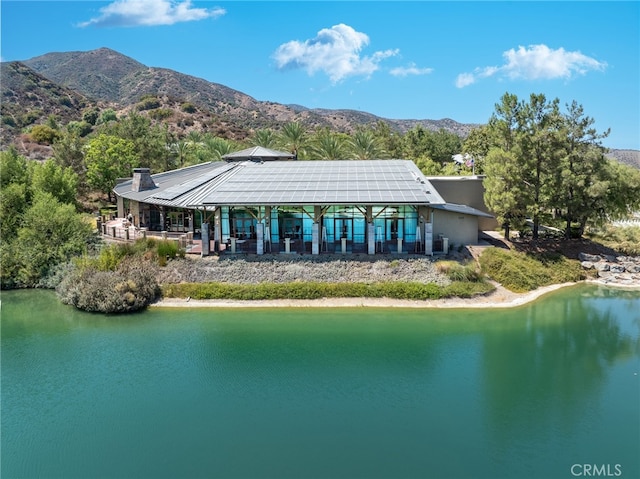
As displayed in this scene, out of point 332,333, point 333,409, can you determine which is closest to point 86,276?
point 332,333

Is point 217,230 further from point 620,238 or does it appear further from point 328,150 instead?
point 620,238

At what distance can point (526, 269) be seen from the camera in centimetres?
3075

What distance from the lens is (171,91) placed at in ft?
509

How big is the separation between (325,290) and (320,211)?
5891 millimetres

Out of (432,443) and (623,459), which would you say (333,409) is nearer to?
(432,443)

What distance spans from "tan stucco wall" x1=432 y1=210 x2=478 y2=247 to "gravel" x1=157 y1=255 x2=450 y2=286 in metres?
3.87

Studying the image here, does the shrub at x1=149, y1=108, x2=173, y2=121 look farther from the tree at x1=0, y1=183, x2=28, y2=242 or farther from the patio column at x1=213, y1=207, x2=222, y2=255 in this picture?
the patio column at x1=213, y1=207, x2=222, y2=255

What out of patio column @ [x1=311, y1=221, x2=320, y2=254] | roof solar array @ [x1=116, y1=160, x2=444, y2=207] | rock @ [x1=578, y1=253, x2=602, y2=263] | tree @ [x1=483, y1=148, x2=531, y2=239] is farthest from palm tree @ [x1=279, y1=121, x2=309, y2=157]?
rock @ [x1=578, y1=253, x2=602, y2=263]

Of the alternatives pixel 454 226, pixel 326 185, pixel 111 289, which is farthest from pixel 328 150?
pixel 111 289

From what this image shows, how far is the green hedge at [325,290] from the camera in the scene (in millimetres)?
27562

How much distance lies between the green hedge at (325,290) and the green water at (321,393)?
135 centimetres

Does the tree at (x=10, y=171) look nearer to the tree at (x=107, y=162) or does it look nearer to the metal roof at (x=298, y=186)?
the metal roof at (x=298, y=186)

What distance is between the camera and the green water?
14.3m

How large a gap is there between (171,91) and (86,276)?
5512 inches
